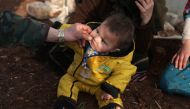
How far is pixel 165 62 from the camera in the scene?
11.6ft

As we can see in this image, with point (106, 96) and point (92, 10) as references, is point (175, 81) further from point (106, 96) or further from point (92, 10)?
point (92, 10)

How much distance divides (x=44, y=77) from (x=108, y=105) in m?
0.60

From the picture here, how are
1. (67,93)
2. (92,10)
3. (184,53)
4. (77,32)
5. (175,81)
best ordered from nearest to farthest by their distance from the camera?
1. (77,32)
2. (67,93)
3. (184,53)
4. (175,81)
5. (92,10)

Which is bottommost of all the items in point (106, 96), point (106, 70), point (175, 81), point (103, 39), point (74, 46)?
point (175, 81)

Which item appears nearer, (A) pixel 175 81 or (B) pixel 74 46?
(B) pixel 74 46

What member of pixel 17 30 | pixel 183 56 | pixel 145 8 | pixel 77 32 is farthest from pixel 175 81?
pixel 17 30

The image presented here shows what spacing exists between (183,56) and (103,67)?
561 mm

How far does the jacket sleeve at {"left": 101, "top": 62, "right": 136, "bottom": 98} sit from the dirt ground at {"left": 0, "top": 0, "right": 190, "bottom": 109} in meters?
0.23

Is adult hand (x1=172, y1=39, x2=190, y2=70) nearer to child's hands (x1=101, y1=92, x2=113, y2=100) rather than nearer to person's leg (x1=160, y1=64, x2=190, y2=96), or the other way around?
person's leg (x1=160, y1=64, x2=190, y2=96)

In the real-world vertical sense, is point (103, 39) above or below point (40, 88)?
above

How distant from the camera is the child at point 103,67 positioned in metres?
2.67

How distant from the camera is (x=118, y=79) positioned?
274 centimetres

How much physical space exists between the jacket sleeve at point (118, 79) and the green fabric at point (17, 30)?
51 centimetres

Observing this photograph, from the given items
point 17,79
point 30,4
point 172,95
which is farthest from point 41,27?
point 30,4
